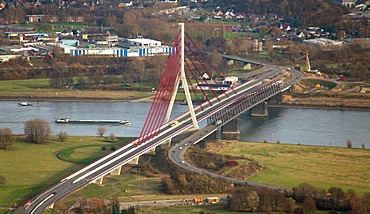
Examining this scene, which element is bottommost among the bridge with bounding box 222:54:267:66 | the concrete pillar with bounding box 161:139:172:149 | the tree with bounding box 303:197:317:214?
the bridge with bounding box 222:54:267:66

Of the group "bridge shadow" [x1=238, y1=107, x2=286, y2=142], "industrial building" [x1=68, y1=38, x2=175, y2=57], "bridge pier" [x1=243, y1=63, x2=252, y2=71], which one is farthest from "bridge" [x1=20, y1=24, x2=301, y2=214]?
"industrial building" [x1=68, y1=38, x2=175, y2=57]

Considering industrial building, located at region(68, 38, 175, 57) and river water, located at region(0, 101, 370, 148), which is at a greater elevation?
industrial building, located at region(68, 38, 175, 57)

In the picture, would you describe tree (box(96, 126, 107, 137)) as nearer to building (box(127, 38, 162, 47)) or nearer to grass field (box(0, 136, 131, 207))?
grass field (box(0, 136, 131, 207))

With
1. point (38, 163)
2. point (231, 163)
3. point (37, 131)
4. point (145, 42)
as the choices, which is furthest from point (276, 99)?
point (145, 42)

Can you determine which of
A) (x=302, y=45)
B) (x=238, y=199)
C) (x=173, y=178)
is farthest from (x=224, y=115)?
(x=302, y=45)

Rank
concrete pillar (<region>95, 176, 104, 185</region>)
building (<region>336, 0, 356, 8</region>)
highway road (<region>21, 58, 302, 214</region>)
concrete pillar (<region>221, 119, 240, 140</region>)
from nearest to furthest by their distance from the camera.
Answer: highway road (<region>21, 58, 302, 214</region>), concrete pillar (<region>95, 176, 104, 185</region>), concrete pillar (<region>221, 119, 240, 140</region>), building (<region>336, 0, 356, 8</region>)
